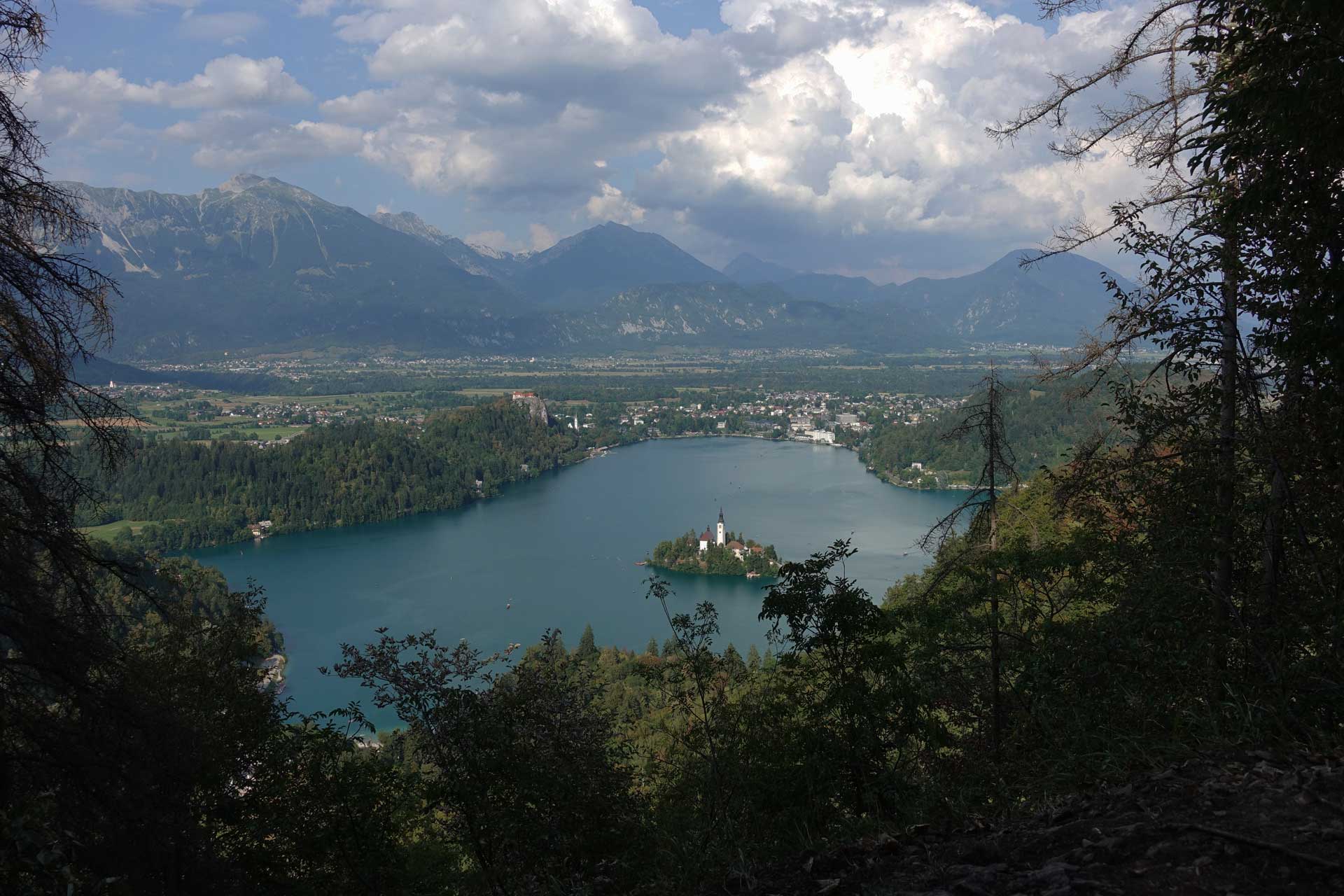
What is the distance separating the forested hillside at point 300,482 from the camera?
37.9m

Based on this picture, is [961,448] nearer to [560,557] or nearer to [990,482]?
[560,557]

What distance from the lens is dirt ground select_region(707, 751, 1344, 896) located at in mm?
1571

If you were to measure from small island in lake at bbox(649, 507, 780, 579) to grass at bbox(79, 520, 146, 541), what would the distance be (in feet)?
72.9

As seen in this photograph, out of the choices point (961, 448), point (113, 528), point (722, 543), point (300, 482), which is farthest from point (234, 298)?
point (722, 543)

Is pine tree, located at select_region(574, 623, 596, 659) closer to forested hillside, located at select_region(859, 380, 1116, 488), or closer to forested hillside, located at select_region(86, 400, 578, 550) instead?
forested hillside, located at select_region(86, 400, 578, 550)

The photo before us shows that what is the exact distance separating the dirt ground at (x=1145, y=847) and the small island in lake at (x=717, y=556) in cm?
2410

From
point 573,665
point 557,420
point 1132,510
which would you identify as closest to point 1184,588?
point 1132,510

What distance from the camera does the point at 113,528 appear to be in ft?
117

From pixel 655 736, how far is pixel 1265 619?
6.69 metres

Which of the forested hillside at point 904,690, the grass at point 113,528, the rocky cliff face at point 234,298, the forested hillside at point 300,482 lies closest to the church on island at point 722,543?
the forested hillside at point 300,482

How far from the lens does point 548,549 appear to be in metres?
31.0

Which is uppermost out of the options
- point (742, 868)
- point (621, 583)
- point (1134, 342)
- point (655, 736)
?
point (1134, 342)

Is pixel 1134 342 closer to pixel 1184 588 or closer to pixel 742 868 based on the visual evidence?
pixel 1184 588

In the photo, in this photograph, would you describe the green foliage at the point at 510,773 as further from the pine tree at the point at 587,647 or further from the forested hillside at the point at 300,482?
the forested hillside at the point at 300,482
